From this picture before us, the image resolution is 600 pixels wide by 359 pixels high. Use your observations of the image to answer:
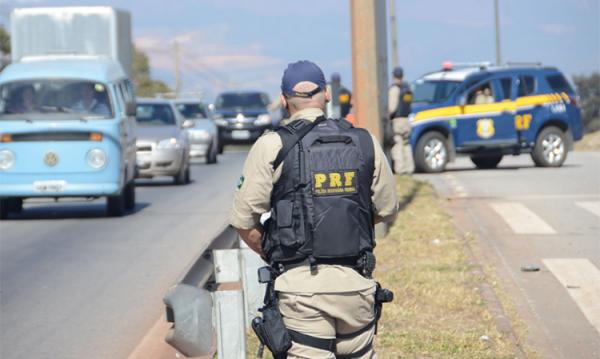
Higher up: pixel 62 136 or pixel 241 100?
pixel 62 136

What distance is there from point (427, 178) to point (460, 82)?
9.25 ft

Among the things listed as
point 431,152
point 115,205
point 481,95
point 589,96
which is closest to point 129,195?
point 115,205

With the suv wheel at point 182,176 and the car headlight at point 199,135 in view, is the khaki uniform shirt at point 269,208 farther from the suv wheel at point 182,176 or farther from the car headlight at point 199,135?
the car headlight at point 199,135

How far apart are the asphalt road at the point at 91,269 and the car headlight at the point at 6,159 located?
797 mm

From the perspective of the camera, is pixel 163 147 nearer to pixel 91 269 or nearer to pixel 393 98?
pixel 393 98

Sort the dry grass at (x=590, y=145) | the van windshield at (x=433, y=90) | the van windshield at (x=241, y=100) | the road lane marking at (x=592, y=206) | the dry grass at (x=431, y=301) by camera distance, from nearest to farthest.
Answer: the dry grass at (x=431, y=301)
the road lane marking at (x=592, y=206)
the van windshield at (x=433, y=90)
the van windshield at (x=241, y=100)
the dry grass at (x=590, y=145)

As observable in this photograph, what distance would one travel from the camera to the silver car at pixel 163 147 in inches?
919

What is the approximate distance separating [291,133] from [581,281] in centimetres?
619

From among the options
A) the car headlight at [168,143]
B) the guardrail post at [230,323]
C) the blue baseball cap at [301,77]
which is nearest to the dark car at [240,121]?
the car headlight at [168,143]

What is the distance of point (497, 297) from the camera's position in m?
9.49

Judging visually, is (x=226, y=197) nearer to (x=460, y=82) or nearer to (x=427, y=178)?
(x=427, y=178)

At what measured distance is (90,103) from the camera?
17.1 m

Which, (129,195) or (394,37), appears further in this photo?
(394,37)

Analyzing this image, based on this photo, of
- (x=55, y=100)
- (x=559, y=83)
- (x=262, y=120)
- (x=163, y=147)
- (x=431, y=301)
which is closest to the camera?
(x=431, y=301)
